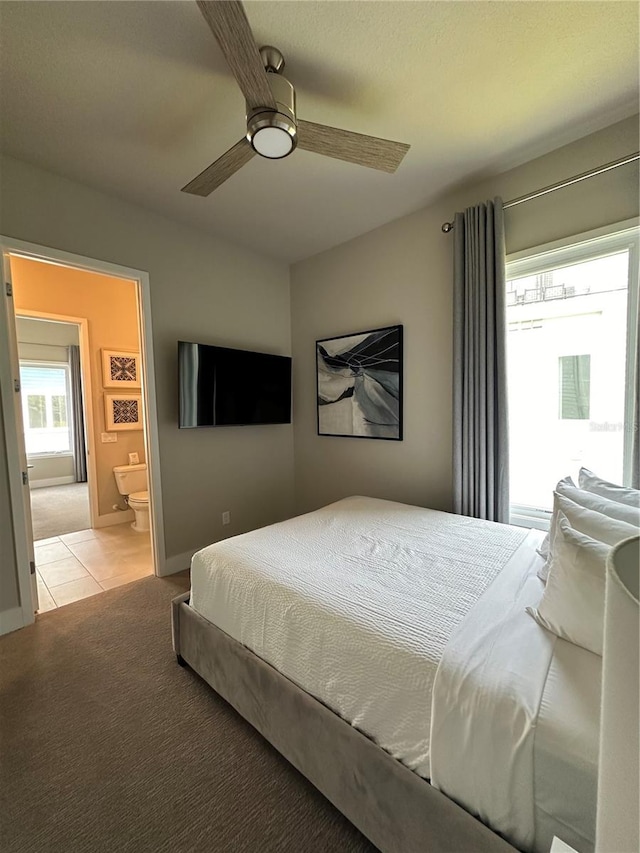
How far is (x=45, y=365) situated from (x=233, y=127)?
6.04 m

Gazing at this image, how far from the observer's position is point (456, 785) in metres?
0.93

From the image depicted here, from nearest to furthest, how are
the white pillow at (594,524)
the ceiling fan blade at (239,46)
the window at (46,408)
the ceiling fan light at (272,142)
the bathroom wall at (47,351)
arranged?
1. the ceiling fan blade at (239,46)
2. the white pillow at (594,524)
3. the ceiling fan light at (272,142)
4. the bathroom wall at (47,351)
5. the window at (46,408)

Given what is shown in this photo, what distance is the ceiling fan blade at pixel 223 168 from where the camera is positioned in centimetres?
160

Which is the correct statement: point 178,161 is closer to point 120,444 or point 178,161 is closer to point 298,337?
point 298,337

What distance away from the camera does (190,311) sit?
121 inches

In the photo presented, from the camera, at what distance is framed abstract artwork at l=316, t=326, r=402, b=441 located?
2986 millimetres

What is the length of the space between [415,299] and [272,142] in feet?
5.68

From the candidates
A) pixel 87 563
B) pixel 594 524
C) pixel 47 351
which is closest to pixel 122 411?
pixel 87 563

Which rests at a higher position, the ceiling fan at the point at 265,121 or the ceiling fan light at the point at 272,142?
the ceiling fan at the point at 265,121

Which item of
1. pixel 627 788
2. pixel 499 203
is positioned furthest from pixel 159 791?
pixel 499 203

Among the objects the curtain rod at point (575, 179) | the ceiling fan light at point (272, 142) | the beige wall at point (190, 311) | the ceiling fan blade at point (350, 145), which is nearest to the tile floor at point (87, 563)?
the beige wall at point (190, 311)

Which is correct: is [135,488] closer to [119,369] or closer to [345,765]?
[119,369]

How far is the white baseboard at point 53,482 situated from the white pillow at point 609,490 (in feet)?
25.2

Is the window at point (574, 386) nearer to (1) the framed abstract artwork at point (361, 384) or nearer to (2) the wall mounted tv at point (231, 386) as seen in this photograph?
(1) the framed abstract artwork at point (361, 384)
